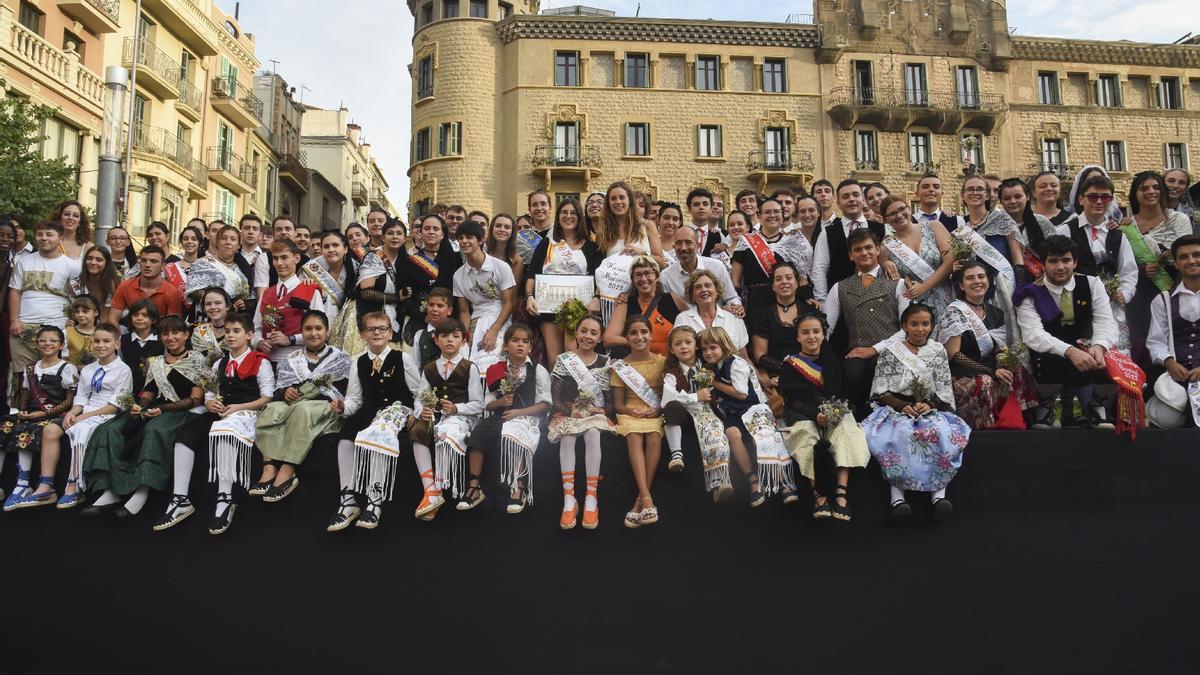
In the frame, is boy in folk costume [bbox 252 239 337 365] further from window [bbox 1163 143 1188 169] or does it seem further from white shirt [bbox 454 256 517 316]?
window [bbox 1163 143 1188 169]

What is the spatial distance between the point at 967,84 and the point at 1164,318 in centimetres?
2979

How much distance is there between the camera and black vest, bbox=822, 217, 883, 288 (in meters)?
6.83

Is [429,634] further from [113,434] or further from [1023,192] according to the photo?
[1023,192]

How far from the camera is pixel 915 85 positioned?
31578mm

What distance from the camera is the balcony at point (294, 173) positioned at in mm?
35641

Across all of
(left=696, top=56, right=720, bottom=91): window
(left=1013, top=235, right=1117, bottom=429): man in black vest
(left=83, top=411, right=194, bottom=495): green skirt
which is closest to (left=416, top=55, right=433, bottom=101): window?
(left=696, top=56, right=720, bottom=91): window

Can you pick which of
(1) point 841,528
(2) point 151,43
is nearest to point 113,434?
(1) point 841,528

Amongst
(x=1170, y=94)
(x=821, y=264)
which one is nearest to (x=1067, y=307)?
(x=821, y=264)

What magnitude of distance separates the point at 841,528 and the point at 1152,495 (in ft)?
7.16

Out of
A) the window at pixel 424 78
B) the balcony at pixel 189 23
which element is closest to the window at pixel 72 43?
the balcony at pixel 189 23

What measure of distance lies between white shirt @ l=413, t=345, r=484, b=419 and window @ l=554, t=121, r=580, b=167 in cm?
2498

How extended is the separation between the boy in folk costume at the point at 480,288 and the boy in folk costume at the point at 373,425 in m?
0.84

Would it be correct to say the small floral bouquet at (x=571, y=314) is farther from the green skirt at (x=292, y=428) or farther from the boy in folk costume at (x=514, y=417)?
the green skirt at (x=292, y=428)

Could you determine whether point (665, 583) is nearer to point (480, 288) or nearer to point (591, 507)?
point (591, 507)
